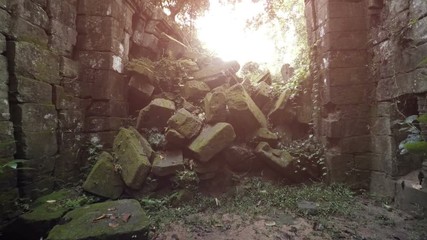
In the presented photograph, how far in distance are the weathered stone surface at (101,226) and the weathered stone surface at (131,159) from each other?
34.6 inches

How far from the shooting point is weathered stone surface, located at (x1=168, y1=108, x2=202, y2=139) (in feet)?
16.8

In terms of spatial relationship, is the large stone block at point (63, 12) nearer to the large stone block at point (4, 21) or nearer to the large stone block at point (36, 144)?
the large stone block at point (4, 21)

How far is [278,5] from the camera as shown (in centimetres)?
737

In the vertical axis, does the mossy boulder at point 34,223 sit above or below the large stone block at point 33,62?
below

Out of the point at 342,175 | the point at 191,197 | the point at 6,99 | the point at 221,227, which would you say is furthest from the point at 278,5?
the point at 6,99

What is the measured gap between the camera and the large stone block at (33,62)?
146 inches

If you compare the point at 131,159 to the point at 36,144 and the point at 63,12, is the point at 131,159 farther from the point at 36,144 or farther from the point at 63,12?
the point at 63,12

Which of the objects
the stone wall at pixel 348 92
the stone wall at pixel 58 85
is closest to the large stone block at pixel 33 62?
the stone wall at pixel 58 85

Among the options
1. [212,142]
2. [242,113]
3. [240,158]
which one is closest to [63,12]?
[212,142]

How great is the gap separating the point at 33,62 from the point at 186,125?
8.33ft

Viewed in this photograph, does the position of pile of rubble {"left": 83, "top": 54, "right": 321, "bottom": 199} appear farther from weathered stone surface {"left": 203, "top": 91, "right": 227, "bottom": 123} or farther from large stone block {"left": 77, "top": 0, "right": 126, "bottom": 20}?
large stone block {"left": 77, "top": 0, "right": 126, "bottom": 20}

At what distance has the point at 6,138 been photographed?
354cm

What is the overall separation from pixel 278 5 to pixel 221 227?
19.4ft

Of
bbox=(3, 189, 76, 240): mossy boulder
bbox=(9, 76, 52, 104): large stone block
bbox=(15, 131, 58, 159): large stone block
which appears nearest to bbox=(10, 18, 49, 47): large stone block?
bbox=(9, 76, 52, 104): large stone block
